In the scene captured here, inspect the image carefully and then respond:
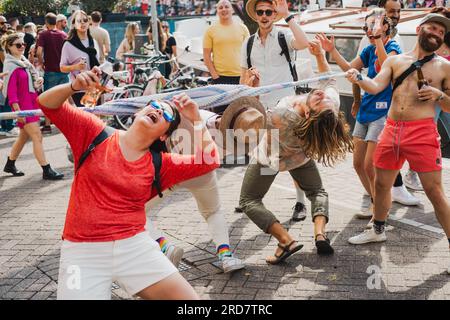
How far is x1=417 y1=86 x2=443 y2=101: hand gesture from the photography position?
4.64m

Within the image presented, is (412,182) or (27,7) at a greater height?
(27,7)

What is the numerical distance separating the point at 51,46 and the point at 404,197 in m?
7.07

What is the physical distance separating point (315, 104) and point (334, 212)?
6.65 feet

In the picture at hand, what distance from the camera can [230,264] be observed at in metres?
4.80

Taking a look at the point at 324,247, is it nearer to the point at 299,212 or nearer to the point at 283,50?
the point at 299,212

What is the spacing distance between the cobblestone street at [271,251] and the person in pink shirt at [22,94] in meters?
0.59

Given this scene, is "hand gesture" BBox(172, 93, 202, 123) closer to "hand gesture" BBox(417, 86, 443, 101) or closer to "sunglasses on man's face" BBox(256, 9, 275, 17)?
"hand gesture" BBox(417, 86, 443, 101)

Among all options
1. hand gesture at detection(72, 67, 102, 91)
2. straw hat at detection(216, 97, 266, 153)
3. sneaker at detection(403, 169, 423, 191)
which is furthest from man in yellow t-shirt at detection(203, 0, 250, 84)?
hand gesture at detection(72, 67, 102, 91)

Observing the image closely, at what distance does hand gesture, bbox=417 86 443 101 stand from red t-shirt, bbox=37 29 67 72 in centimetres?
777

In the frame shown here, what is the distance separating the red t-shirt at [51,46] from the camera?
10895 mm

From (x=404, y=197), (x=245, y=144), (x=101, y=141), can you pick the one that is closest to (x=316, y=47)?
(x=245, y=144)

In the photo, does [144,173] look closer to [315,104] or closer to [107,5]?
[315,104]

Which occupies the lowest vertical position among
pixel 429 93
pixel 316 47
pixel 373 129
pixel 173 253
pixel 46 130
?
pixel 46 130

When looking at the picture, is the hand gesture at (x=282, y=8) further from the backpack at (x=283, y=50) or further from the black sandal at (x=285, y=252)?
the black sandal at (x=285, y=252)
